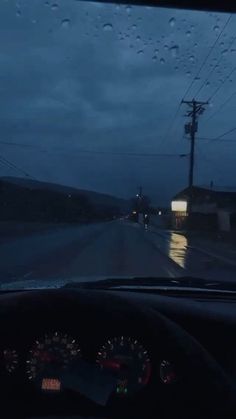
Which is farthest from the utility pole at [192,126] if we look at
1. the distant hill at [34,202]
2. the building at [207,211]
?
the distant hill at [34,202]

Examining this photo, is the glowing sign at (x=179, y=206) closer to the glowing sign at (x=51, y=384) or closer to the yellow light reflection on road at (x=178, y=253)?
the yellow light reflection on road at (x=178, y=253)

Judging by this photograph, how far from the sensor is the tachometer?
3.47 meters

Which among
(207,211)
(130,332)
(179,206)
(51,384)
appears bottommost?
(51,384)

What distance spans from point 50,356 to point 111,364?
305 millimetres

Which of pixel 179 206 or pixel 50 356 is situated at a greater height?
pixel 179 206

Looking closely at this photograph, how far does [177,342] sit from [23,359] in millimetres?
809

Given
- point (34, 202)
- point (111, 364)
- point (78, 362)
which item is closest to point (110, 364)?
point (111, 364)

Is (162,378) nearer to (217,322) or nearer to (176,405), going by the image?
(176,405)

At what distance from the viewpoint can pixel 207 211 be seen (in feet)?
262

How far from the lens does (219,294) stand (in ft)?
19.4

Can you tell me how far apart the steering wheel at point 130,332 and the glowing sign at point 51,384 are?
0.05 metres

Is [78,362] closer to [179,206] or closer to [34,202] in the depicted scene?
[179,206]

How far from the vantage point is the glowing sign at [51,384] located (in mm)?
3383

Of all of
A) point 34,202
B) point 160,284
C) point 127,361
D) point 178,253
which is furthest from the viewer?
point 34,202
